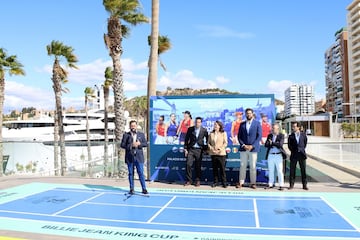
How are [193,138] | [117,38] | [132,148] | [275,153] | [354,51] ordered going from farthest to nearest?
[354,51] → [117,38] → [193,138] → [275,153] → [132,148]

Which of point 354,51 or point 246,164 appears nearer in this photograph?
point 246,164

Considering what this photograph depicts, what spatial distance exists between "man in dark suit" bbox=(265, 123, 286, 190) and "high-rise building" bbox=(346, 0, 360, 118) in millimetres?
102274

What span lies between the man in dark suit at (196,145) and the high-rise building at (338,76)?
10751 centimetres

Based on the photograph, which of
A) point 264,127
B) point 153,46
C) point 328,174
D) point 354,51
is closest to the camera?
point 264,127

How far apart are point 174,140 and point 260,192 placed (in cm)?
311

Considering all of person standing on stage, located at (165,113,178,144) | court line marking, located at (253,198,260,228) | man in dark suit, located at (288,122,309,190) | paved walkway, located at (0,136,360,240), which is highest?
person standing on stage, located at (165,113,178,144)

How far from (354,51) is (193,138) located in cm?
10908

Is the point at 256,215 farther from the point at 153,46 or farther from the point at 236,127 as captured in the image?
the point at 153,46

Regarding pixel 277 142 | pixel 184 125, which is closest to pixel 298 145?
pixel 277 142

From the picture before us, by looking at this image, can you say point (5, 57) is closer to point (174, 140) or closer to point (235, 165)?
point (174, 140)

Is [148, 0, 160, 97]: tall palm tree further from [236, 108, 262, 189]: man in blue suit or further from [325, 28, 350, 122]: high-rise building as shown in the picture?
[325, 28, 350, 122]: high-rise building

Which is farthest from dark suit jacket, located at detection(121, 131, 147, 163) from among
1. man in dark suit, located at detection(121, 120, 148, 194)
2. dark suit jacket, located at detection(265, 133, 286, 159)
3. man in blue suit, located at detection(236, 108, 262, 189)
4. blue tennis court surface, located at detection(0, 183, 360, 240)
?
dark suit jacket, located at detection(265, 133, 286, 159)

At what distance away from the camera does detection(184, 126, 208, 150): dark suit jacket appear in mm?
10797

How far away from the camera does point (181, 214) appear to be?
771cm
